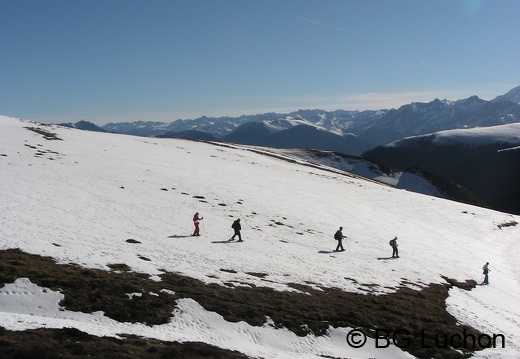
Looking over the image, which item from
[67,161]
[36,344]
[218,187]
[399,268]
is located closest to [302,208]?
[218,187]

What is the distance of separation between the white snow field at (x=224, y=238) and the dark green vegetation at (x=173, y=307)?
61 cm

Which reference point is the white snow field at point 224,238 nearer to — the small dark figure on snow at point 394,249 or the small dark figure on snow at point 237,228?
the small dark figure on snow at point 237,228

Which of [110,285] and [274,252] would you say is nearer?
[110,285]

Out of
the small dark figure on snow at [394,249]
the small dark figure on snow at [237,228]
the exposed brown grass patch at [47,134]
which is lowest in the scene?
the small dark figure on snow at [394,249]

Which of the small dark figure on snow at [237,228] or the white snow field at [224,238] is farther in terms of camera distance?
the small dark figure on snow at [237,228]

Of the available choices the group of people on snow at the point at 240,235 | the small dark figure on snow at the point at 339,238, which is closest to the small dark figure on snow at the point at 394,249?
the group of people on snow at the point at 240,235

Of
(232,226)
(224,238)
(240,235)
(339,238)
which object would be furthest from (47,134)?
(339,238)

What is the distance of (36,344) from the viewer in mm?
11617

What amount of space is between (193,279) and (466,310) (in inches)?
670

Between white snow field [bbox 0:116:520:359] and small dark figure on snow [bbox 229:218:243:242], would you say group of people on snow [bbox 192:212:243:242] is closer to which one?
small dark figure on snow [bbox 229:218:243:242]

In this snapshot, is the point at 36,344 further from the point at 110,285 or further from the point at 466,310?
the point at 466,310

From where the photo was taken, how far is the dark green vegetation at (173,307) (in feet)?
39.9

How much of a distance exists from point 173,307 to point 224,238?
12954mm

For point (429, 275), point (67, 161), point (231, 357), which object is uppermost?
point (67, 161)
